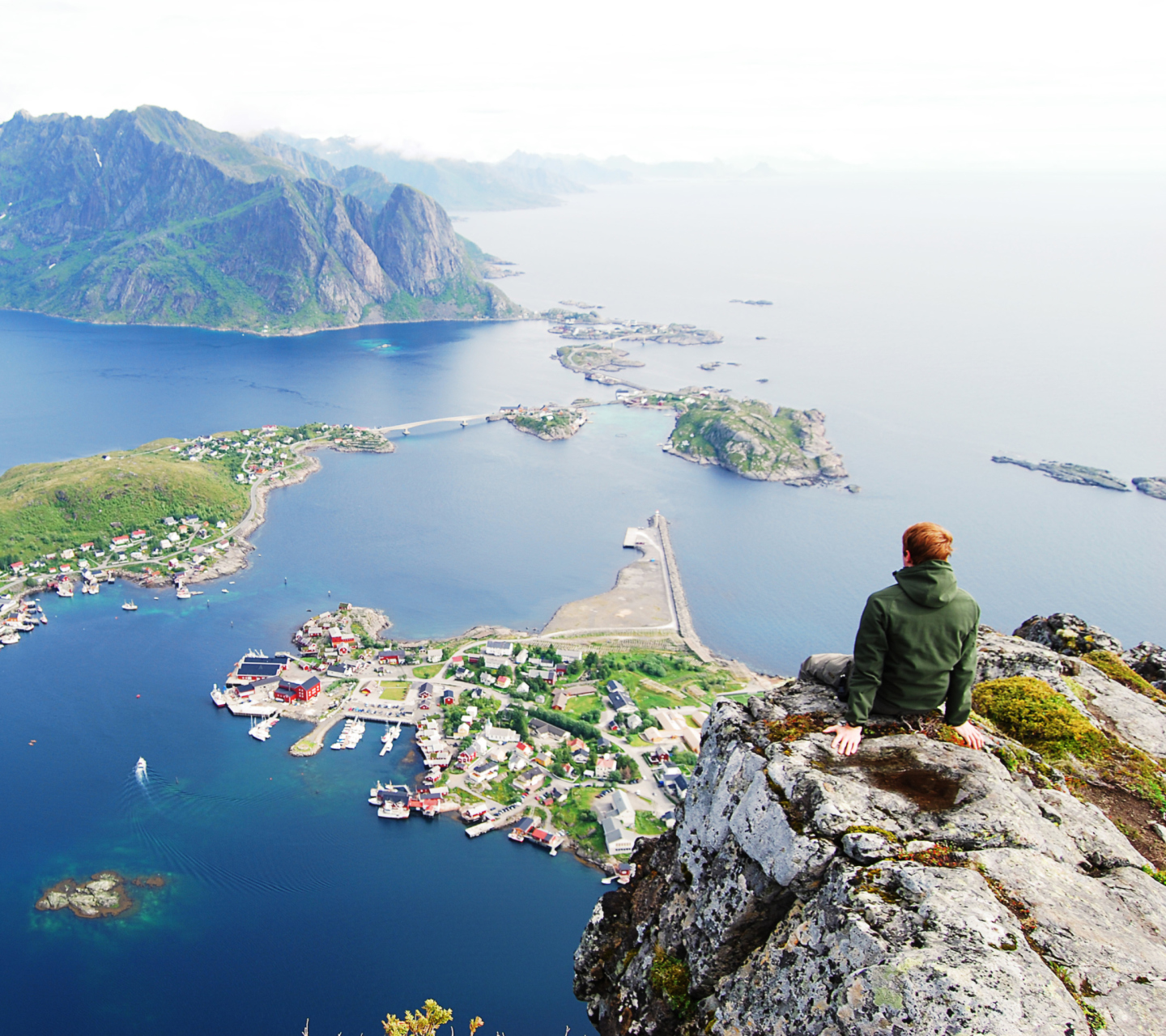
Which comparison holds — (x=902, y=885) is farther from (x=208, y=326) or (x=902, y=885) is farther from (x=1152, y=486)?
(x=208, y=326)

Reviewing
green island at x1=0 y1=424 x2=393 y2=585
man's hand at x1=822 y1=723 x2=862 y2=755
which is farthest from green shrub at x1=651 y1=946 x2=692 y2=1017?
green island at x1=0 y1=424 x2=393 y2=585

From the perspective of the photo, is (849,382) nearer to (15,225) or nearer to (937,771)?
(937,771)

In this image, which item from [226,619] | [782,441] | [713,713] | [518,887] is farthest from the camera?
[782,441]

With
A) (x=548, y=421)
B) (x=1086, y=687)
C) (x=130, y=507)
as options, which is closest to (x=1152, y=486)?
(x=548, y=421)

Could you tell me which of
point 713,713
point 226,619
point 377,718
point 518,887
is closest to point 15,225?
point 226,619

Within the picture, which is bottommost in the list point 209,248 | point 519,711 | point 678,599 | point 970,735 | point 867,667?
point 678,599

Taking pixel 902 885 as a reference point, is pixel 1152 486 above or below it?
below
